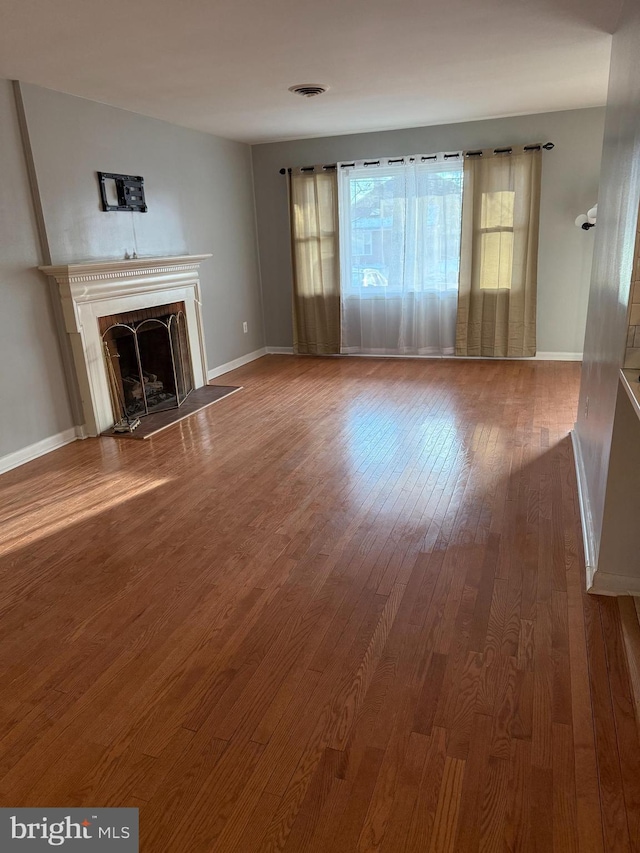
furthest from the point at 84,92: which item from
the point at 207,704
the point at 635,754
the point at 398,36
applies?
the point at 635,754

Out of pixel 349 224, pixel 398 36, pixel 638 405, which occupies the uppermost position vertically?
pixel 398 36

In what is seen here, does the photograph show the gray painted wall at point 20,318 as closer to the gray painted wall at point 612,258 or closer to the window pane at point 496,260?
the gray painted wall at point 612,258

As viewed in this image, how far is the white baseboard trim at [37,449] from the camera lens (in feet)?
12.7

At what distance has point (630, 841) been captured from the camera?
1345 millimetres

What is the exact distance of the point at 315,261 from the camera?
22.1 feet

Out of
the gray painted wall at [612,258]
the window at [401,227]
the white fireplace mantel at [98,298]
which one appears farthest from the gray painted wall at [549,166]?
the gray painted wall at [612,258]

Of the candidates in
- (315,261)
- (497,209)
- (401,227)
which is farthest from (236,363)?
(497,209)

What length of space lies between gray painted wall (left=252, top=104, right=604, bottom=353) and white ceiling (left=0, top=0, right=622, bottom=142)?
1.89 ft

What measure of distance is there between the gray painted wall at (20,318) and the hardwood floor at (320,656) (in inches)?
16.6

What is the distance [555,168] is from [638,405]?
4936mm

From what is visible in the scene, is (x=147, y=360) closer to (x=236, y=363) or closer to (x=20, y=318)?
(x=20, y=318)

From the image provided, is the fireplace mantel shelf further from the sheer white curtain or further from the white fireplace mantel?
the sheer white curtain

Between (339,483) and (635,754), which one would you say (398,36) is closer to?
(339,483)

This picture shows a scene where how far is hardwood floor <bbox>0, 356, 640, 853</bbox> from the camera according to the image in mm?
1464
